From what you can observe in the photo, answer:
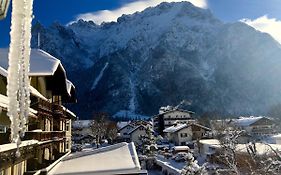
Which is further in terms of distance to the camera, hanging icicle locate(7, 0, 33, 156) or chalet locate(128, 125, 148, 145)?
chalet locate(128, 125, 148, 145)

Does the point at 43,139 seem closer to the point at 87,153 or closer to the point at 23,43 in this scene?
the point at 87,153

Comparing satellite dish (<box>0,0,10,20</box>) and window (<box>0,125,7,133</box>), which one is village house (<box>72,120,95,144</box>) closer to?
window (<box>0,125,7,133</box>)

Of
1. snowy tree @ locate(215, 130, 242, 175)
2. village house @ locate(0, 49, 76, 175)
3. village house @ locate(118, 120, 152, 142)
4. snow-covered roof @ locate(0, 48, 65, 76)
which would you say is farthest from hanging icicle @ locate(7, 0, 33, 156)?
village house @ locate(118, 120, 152, 142)

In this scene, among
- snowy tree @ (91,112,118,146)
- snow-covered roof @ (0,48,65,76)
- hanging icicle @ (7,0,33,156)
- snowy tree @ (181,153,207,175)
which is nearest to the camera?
hanging icicle @ (7,0,33,156)

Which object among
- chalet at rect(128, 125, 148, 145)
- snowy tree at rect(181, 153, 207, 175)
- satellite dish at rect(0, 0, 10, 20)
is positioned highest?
satellite dish at rect(0, 0, 10, 20)

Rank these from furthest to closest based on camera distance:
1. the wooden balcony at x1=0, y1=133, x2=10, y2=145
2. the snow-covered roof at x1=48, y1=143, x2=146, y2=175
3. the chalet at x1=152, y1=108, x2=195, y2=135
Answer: the chalet at x1=152, y1=108, x2=195, y2=135
the snow-covered roof at x1=48, y1=143, x2=146, y2=175
the wooden balcony at x1=0, y1=133, x2=10, y2=145

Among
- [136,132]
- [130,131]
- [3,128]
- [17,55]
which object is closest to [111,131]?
[130,131]

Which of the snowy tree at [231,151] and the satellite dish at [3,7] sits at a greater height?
the satellite dish at [3,7]

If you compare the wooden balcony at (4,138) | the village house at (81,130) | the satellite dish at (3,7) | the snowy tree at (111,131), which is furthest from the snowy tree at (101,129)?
the satellite dish at (3,7)

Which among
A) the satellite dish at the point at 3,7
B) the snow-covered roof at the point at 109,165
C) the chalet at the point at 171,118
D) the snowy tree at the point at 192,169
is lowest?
the snowy tree at the point at 192,169

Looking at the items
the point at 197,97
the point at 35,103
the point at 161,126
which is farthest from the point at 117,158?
the point at 197,97

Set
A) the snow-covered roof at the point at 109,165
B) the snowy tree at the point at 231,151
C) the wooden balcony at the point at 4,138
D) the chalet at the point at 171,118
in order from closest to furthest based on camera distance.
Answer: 1. the wooden balcony at the point at 4,138
2. the snow-covered roof at the point at 109,165
3. the snowy tree at the point at 231,151
4. the chalet at the point at 171,118

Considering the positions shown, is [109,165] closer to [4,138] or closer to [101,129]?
[4,138]

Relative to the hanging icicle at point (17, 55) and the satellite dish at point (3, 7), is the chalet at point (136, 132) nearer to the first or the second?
the satellite dish at point (3, 7)
